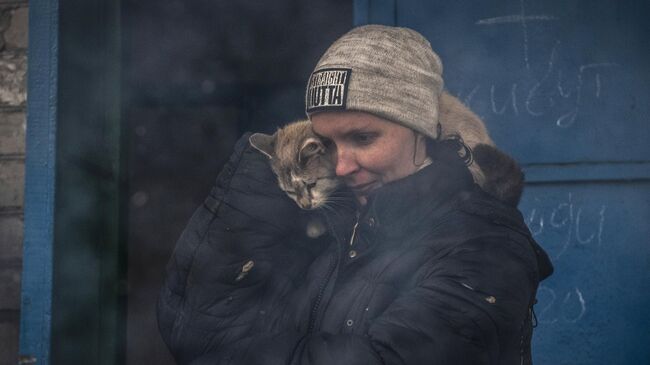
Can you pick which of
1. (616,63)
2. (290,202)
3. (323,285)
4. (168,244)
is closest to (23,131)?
→ (168,244)

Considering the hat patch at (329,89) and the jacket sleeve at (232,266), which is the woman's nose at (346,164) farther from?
the jacket sleeve at (232,266)

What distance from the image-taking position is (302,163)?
205 cm

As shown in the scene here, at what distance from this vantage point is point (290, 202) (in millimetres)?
1798

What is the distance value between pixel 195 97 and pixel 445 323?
3262 mm

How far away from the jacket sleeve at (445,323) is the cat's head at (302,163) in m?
0.57

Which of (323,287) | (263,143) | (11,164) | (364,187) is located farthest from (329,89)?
(11,164)

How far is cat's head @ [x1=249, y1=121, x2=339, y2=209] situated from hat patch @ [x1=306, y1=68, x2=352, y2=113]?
11.5 inches

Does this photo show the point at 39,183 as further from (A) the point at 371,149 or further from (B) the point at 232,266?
(A) the point at 371,149

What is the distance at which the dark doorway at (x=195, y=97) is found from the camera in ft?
13.2

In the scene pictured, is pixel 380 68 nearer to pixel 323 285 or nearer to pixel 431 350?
pixel 323 285

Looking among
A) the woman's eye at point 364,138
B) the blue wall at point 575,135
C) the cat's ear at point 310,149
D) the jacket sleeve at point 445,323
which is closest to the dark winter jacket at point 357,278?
the jacket sleeve at point 445,323

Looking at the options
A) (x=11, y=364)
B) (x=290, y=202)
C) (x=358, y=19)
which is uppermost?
(x=358, y=19)

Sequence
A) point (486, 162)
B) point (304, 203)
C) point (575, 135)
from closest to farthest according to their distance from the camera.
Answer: point (486, 162) → point (304, 203) → point (575, 135)

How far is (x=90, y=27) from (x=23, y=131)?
61cm
